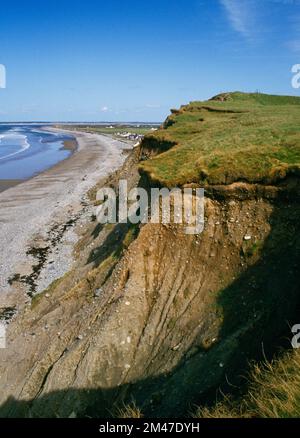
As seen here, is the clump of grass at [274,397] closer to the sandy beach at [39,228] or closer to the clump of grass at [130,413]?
the clump of grass at [130,413]

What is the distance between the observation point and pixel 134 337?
14391 millimetres

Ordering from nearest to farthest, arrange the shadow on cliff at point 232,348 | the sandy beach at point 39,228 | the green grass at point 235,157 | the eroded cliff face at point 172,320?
the shadow on cliff at point 232,348 < the eroded cliff face at point 172,320 < the green grass at point 235,157 < the sandy beach at point 39,228

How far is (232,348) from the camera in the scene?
37.5 ft

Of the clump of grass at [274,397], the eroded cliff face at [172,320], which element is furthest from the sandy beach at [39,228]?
the clump of grass at [274,397]

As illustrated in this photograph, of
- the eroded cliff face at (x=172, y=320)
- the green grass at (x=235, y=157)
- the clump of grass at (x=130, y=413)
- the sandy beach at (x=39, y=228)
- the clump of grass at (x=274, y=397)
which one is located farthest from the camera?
the sandy beach at (x=39, y=228)

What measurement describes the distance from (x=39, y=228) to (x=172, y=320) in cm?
2603

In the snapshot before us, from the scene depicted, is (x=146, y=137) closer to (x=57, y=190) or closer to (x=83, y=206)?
(x=83, y=206)

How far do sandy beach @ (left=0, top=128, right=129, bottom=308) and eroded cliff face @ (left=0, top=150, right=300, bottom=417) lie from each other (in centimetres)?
945

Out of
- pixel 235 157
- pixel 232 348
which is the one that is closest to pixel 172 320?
pixel 232 348

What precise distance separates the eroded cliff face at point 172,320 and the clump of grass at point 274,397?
252 cm

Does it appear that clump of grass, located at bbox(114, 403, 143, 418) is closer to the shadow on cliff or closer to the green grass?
the shadow on cliff

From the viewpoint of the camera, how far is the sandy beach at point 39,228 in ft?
87.6

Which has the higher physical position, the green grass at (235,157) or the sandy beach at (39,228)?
the green grass at (235,157)
